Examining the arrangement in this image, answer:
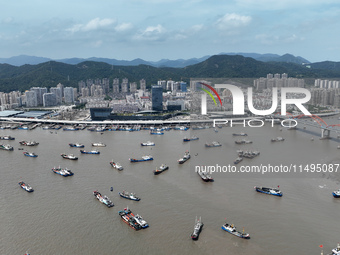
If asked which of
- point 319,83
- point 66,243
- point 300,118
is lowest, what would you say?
point 66,243

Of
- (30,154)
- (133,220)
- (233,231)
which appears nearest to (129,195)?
(133,220)

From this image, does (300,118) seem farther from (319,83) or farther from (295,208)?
(319,83)

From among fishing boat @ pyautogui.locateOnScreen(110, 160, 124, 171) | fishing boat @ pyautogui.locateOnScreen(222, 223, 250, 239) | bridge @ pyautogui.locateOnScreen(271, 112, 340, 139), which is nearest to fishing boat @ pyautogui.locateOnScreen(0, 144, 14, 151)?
fishing boat @ pyautogui.locateOnScreen(110, 160, 124, 171)

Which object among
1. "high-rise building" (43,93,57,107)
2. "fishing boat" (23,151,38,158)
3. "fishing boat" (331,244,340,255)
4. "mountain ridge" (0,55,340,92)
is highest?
"mountain ridge" (0,55,340,92)

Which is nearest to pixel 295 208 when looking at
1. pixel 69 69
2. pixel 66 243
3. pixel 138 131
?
pixel 66 243

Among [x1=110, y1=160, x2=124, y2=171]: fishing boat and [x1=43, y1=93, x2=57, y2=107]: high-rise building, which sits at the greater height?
[x1=43, y1=93, x2=57, y2=107]: high-rise building

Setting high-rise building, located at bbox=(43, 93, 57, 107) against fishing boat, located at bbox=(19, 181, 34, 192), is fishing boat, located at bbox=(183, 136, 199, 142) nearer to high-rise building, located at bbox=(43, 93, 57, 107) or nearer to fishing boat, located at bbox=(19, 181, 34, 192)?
fishing boat, located at bbox=(19, 181, 34, 192)
